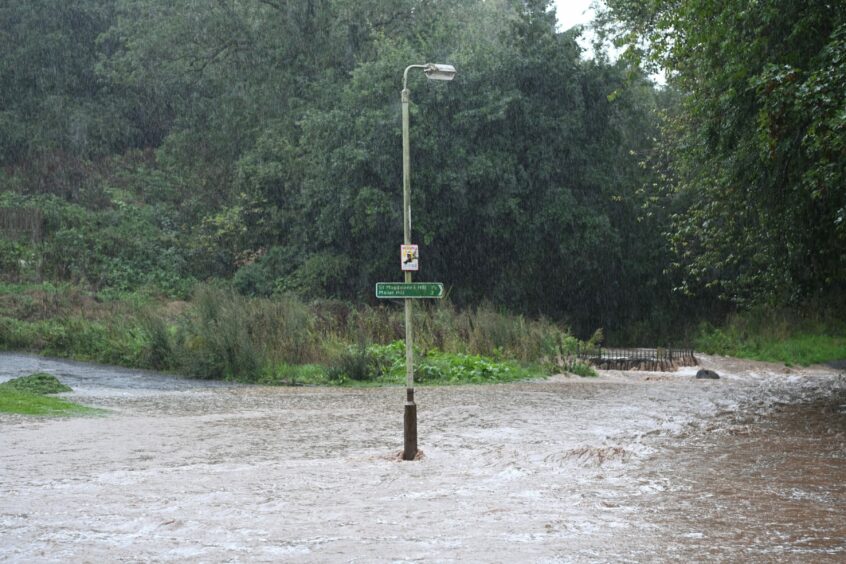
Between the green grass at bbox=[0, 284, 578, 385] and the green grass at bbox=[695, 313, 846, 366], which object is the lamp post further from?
the green grass at bbox=[695, 313, 846, 366]

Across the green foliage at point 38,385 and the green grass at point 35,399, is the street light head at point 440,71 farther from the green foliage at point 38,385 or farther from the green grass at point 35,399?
the green foliage at point 38,385

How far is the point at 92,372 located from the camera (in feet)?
91.6

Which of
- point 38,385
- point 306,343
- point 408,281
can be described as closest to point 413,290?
point 408,281

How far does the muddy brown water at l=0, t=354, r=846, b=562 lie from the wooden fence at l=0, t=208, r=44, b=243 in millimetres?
27797

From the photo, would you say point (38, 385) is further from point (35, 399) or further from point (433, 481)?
point (433, 481)

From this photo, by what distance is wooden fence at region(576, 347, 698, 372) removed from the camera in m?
30.6

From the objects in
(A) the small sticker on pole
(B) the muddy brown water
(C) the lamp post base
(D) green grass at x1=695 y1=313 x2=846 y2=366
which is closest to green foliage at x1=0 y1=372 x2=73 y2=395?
(B) the muddy brown water

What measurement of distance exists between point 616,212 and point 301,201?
13868mm

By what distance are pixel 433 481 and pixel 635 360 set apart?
66.7ft

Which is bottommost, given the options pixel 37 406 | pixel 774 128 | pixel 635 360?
pixel 37 406

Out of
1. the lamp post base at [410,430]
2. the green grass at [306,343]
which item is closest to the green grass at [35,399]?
the green grass at [306,343]

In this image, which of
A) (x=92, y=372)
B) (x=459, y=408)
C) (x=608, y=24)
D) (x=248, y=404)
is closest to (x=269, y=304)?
(x=92, y=372)

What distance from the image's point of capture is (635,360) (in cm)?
3148

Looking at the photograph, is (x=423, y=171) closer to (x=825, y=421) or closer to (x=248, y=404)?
(x=248, y=404)
